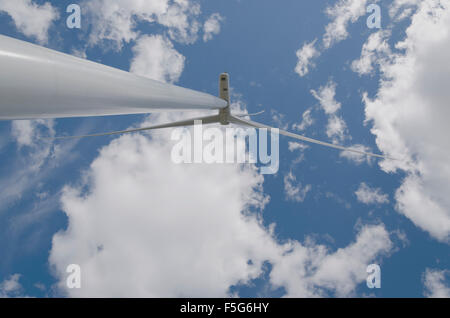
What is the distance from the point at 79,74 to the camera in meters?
4.63

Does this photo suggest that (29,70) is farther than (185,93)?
No

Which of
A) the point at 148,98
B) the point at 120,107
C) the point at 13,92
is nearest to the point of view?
the point at 13,92

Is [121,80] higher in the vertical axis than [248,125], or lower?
lower

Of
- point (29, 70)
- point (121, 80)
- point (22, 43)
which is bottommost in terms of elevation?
point (29, 70)

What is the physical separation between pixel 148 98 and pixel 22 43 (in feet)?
11.7

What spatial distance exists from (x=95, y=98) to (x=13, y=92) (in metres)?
1.74

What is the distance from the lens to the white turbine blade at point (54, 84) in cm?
360

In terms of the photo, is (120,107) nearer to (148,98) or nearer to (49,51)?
(148,98)

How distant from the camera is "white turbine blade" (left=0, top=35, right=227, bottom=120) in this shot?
360 centimetres

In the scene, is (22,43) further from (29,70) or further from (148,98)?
(148,98)

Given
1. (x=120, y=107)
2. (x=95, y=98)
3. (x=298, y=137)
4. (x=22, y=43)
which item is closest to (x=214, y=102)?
(x=298, y=137)

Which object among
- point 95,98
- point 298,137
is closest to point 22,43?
point 95,98

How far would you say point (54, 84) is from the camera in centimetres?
416

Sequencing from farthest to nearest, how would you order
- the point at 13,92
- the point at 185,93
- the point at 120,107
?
1. the point at 185,93
2. the point at 120,107
3. the point at 13,92
